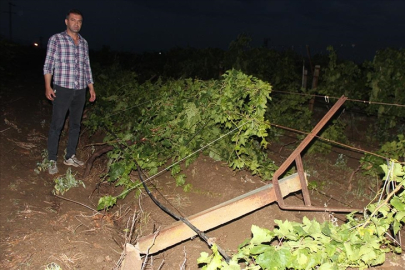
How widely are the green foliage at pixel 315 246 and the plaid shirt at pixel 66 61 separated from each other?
3270 mm

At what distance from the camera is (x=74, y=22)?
4.07 meters

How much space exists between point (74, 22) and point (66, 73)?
2.07ft

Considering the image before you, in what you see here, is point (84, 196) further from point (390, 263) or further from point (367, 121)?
point (367, 121)

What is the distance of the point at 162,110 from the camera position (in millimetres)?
4684

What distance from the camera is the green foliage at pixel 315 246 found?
1607 mm

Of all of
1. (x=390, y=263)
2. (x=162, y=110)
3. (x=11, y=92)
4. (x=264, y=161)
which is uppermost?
(x=162, y=110)

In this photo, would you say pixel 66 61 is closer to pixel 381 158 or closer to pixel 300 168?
pixel 300 168

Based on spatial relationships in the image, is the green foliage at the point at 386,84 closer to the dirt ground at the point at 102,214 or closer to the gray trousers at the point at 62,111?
the dirt ground at the point at 102,214

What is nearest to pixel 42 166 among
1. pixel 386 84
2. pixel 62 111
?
pixel 62 111

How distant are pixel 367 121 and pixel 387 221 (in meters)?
7.78

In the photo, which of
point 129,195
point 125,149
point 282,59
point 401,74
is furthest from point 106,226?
point 282,59

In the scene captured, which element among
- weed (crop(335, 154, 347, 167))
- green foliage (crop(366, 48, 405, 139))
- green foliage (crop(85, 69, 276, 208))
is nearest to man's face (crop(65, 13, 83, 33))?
green foliage (crop(85, 69, 276, 208))

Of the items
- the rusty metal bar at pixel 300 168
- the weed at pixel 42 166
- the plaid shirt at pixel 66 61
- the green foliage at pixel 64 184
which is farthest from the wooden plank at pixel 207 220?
the weed at pixel 42 166

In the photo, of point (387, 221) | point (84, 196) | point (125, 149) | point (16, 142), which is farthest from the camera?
point (16, 142)
